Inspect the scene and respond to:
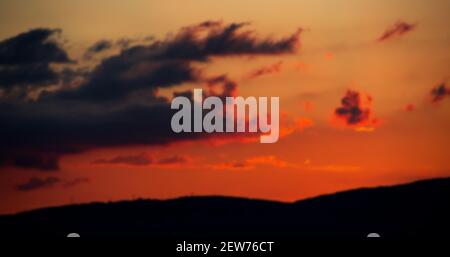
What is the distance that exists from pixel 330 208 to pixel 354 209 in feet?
2.39

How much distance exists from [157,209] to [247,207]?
2.69 meters

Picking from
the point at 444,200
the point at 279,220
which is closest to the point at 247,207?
the point at 279,220
